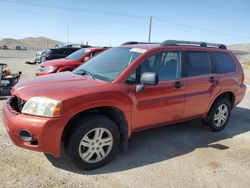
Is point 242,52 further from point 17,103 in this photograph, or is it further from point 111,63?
point 17,103

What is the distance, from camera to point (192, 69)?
4668 mm

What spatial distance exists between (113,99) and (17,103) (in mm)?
1364

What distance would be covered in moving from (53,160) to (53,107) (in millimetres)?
1071

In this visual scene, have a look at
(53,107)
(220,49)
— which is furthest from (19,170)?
(220,49)

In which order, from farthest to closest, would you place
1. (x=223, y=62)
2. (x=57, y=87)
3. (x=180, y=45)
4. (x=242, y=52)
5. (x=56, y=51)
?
1. (x=242, y=52)
2. (x=56, y=51)
3. (x=223, y=62)
4. (x=180, y=45)
5. (x=57, y=87)

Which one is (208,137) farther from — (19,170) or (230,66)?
(19,170)

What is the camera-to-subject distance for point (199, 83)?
4723 mm

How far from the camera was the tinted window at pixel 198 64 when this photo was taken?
183 inches

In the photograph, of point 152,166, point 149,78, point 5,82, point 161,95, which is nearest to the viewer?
point 149,78

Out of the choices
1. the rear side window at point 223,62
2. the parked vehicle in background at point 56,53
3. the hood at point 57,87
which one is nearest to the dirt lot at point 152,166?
the hood at point 57,87

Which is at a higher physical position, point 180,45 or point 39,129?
point 180,45

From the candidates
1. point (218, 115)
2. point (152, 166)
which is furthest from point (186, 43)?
point (152, 166)

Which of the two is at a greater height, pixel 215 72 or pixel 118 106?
pixel 215 72

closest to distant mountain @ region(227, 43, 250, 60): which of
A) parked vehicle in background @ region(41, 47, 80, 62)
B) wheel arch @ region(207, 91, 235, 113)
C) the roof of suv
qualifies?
parked vehicle in background @ region(41, 47, 80, 62)
